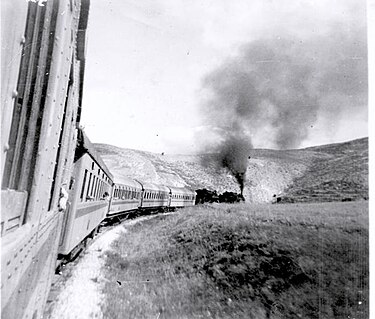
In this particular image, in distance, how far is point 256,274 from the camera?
289 inches

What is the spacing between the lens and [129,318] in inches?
232

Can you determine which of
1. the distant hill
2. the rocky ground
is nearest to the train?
the rocky ground

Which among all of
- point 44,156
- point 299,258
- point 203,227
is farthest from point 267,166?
point 44,156

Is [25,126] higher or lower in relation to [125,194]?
higher

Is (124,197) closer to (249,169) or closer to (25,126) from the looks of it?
(25,126)

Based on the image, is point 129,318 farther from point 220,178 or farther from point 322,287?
point 220,178

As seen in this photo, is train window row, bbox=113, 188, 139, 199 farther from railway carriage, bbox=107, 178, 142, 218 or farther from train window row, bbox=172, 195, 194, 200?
train window row, bbox=172, 195, 194, 200

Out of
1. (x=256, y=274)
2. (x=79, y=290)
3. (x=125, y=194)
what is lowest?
(x=79, y=290)

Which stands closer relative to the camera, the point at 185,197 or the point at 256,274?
the point at 256,274

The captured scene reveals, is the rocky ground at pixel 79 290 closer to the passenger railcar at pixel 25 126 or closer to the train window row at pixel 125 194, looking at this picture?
the train window row at pixel 125 194

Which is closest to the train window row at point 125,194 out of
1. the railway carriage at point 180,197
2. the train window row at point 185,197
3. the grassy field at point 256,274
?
the grassy field at point 256,274

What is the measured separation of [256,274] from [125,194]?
10063 millimetres

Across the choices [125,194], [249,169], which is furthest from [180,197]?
[249,169]

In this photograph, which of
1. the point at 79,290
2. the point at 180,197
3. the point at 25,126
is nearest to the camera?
the point at 25,126
